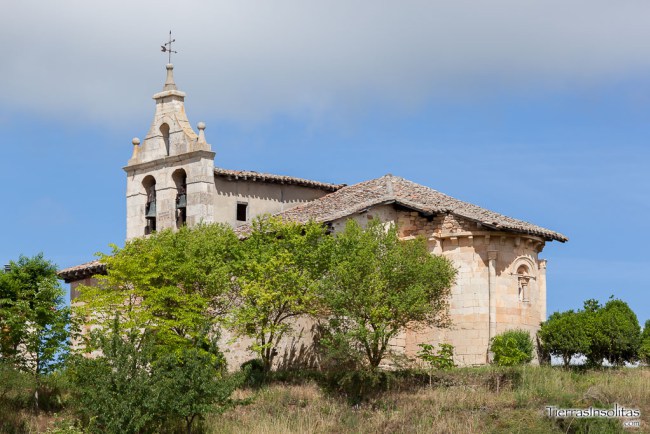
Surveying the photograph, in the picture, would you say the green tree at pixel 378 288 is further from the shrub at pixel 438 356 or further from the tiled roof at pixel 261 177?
the tiled roof at pixel 261 177

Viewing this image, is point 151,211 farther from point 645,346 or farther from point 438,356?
point 645,346

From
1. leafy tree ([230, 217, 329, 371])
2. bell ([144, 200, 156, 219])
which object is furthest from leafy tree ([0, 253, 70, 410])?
bell ([144, 200, 156, 219])

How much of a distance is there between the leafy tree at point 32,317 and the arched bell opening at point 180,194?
10.5 m

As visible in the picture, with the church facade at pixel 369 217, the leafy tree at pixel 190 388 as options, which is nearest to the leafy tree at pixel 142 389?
the leafy tree at pixel 190 388

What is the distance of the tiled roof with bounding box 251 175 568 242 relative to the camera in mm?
51406

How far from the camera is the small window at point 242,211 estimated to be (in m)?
57.3

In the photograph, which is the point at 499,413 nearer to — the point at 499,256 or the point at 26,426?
the point at 499,256

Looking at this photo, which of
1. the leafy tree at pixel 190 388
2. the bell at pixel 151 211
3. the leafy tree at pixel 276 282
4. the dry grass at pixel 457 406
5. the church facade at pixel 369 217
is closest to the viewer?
the leafy tree at pixel 190 388

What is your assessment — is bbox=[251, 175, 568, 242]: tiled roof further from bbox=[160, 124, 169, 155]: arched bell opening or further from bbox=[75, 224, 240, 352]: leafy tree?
bbox=[160, 124, 169, 155]: arched bell opening

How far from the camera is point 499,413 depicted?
4250 cm

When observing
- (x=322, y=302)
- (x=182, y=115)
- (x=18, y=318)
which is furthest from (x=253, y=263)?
(x=182, y=115)

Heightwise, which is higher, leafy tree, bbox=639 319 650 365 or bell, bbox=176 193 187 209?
bell, bbox=176 193 187 209

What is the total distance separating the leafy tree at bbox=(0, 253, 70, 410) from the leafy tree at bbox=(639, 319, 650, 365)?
1900 centimetres

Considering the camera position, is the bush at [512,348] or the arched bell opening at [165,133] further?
the arched bell opening at [165,133]
